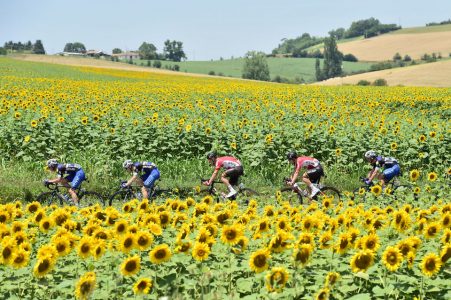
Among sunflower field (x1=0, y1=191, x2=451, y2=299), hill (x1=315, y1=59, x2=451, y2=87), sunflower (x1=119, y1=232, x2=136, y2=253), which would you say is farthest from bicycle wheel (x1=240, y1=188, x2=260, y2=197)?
hill (x1=315, y1=59, x2=451, y2=87)

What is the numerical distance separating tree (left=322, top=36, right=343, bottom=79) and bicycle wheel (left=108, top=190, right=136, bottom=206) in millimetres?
109624

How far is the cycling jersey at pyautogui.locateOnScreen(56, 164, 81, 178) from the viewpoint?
1145cm

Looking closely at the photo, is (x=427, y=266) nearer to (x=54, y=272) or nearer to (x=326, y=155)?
(x=54, y=272)

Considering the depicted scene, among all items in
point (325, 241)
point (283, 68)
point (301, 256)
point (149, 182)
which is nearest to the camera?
point (301, 256)

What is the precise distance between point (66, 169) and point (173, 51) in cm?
15473

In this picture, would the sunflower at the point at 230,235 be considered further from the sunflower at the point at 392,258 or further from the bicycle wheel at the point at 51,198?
the bicycle wheel at the point at 51,198

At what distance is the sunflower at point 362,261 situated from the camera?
13.1 ft

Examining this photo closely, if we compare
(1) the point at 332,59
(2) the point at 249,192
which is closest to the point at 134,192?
(2) the point at 249,192

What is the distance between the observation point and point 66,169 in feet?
38.3

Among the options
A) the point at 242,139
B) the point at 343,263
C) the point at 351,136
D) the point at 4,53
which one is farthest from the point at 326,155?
the point at 4,53

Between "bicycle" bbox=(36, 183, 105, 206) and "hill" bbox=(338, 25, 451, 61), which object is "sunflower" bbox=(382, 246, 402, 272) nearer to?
"bicycle" bbox=(36, 183, 105, 206)

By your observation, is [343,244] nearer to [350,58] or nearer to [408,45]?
[408,45]

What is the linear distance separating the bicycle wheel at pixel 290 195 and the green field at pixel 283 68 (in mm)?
107547

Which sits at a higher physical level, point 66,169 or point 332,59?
point 332,59
